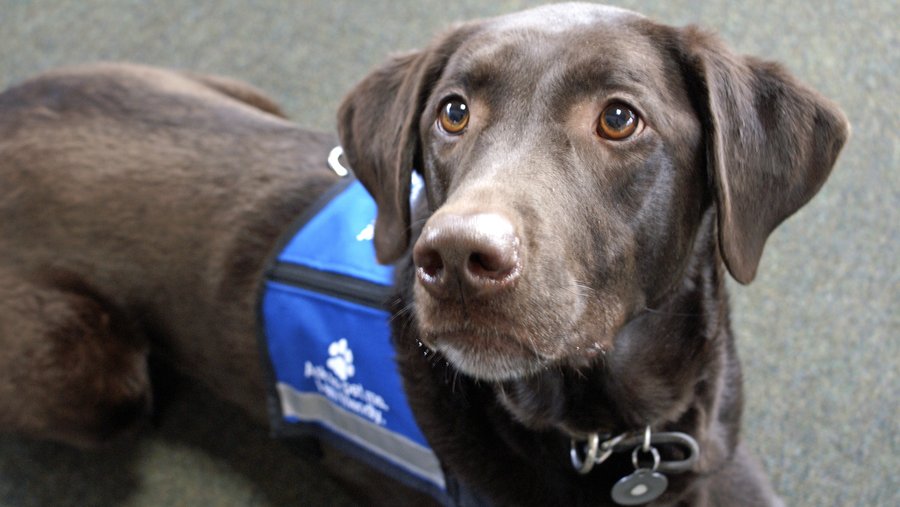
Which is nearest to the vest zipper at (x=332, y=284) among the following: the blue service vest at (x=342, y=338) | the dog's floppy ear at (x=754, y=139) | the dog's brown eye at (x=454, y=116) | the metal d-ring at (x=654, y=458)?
the blue service vest at (x=342, y=338)

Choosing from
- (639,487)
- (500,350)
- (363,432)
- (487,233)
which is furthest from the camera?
(363,432)

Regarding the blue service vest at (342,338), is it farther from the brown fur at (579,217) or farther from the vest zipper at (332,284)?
the brown fur at (579,217)

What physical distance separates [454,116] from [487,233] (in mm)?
424

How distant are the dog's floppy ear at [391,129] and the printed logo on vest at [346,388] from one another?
0.93ft

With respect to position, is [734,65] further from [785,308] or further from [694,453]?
[785,308]

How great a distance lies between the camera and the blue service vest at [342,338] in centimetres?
182

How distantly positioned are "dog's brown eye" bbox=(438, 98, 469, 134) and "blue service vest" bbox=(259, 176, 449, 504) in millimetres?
333

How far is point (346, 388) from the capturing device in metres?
1.90

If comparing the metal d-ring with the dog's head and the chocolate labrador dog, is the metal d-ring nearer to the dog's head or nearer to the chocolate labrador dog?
the chocolate labrador dog

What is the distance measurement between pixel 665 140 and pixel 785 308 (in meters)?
1.38

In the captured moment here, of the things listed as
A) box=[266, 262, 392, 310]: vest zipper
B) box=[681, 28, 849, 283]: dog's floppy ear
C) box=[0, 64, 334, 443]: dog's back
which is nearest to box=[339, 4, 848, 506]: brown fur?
box=[681, 28, 849, 283]: dog's floppy ear

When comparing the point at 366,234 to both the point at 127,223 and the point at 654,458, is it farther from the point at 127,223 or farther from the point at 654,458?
the point at 654,458

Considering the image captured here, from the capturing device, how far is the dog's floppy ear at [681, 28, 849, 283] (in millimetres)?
1413

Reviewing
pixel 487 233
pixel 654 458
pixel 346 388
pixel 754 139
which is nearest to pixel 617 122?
pixel 754 139
